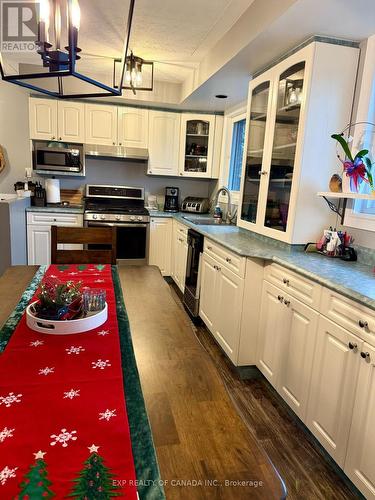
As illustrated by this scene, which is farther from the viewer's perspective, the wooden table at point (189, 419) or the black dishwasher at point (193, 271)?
the black dishwasher at point (193, 271)

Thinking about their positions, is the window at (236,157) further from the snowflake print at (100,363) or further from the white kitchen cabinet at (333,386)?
the snowflake print at (100,363)

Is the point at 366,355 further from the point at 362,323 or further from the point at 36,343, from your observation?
the point at 36,343

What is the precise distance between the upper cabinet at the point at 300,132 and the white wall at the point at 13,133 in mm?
3000

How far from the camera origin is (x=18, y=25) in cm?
284

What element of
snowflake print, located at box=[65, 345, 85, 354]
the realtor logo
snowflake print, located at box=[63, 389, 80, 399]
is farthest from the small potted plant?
the realtor logo

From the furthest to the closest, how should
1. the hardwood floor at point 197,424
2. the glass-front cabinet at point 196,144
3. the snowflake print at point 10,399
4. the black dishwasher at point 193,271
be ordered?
1. the glass-front cabinet at point 196,144
2. the black dishwasher at point 193,271
3. the snowflake print at point 10,399
4. the hardwood floor at point 197,424

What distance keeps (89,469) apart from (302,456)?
5.10 ft

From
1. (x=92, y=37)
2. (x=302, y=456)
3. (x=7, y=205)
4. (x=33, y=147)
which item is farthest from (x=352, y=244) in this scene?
(x=33, y=147)

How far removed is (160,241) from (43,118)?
2.05 m

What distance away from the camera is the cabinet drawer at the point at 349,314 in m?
1.43

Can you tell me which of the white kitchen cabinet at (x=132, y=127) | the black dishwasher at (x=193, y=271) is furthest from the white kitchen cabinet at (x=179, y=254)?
the white kitchen cabinet at (x=132, y=127)

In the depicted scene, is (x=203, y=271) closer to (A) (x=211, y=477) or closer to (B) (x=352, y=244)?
(B) (x=352, y=244)

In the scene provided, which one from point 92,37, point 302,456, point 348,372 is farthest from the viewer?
point 92,37

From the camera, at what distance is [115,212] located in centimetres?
424
